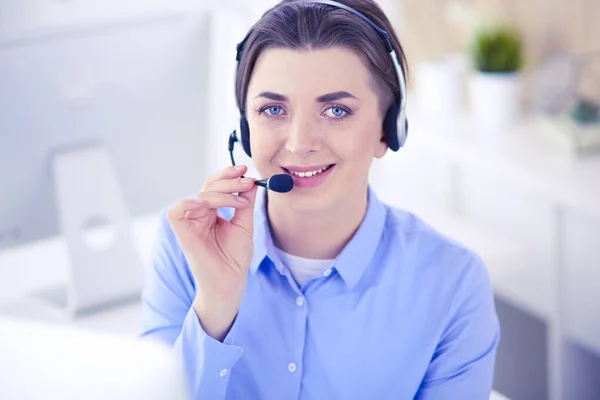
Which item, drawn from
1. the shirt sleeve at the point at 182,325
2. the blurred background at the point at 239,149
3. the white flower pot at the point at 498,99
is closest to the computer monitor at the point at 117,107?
the blurred background at the point at 239,149

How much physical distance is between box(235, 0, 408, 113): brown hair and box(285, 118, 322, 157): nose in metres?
0.10

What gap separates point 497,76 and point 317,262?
137 cm

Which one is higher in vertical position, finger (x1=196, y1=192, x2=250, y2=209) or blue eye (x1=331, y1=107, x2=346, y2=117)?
blue eye (x1=331, y1=107, x2=346, y2=117)

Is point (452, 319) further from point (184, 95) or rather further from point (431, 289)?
point (184, 95)

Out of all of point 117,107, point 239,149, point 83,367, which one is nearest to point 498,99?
point 239,149

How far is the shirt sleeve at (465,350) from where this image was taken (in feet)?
3.94

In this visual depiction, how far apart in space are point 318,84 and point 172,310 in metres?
0.38

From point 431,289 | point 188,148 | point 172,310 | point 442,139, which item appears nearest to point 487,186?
point 442,139

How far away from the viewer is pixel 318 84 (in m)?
1.14

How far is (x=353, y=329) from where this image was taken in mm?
1213

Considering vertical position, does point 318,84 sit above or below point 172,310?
above

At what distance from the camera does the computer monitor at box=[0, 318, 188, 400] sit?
0.56 metres

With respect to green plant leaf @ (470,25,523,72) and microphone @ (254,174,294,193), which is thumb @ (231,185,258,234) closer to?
microphone @ (254,174,294,193)

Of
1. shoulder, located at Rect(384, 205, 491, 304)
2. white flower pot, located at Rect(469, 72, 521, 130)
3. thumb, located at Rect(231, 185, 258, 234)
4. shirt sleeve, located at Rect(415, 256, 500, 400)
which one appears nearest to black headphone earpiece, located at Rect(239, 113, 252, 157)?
thumb, located at Rect(231, 185, 258, 234)
